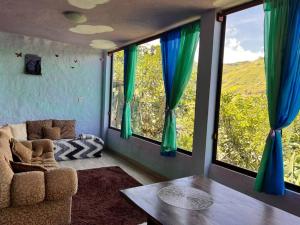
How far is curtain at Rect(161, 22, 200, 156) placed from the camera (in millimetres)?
3246

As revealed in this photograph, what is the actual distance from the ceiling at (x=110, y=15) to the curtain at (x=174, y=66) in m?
0.19

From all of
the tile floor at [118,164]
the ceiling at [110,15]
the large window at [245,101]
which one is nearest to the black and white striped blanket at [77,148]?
the tile floor at [118,164]

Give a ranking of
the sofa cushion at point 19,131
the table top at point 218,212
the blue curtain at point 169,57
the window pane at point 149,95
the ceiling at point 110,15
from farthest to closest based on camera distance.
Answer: the sofa cushion at point 19,131, the window pane at point 149,95, the blue curtain at point 169,57, the ceiling at point 110,15, the table top at point 218,212

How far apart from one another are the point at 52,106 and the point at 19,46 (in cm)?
136

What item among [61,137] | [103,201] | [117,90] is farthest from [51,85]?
[103,201]

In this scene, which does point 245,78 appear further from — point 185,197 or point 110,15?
point 110,15

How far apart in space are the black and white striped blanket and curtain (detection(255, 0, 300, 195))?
347cm

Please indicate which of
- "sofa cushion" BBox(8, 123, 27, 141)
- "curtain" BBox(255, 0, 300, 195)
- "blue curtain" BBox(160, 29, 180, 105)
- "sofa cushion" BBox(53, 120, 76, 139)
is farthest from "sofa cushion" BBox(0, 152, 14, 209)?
"sofa cushion" BBox(53, 120, 76, 139)

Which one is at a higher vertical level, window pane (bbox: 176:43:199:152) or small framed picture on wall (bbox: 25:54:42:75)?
small framed picture on wall (bbox: 25:54:42:75)

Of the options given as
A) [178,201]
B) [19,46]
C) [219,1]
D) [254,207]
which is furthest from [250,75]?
[19,46]

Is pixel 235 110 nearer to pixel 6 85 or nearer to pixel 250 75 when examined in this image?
pixel 250 75

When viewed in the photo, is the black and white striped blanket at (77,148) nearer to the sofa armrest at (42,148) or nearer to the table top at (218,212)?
the sofa armrest at (42,148)

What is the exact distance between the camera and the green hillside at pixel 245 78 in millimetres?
2588

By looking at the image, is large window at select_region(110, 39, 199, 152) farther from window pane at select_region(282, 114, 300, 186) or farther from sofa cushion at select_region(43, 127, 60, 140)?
sofa cushion at select_region(43, 127, 60, 140)
